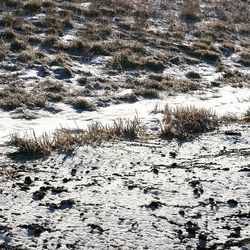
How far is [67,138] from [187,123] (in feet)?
6.87

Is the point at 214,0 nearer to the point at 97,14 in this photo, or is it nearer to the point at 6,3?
the point at 97,14

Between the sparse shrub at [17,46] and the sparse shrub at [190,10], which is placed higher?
the sparse shrub at [190,10]

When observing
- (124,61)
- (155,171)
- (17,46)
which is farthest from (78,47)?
(155,171)

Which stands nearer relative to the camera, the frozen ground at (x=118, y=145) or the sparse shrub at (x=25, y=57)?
the frozen ground at (x=118, y=145)

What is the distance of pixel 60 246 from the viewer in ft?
Answer: 14.2

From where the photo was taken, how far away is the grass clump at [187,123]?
7.27 m

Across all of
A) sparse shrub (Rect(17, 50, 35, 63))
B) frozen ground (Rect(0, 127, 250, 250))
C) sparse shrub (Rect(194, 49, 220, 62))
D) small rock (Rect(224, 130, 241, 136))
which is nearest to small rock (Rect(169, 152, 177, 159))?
frozen ground (Rect(0, 127, 250, 250))

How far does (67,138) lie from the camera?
263 inches

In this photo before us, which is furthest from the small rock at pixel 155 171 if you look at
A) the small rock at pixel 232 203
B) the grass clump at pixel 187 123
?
the grass clump at pixel 187 123

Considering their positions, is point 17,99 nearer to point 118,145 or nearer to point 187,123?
point 118,145

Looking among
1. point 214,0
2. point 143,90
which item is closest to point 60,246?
point 143,90

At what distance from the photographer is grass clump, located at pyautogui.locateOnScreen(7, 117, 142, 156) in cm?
633

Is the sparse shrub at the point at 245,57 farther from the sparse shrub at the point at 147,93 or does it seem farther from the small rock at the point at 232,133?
the small rock at the point at 232,133

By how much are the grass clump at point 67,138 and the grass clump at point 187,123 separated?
1.72ft
